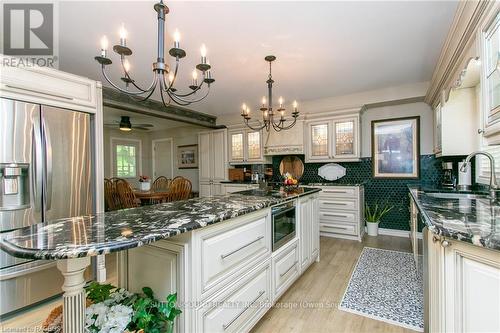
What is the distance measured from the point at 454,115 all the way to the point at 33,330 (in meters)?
4.55

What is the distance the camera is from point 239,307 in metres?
1.50

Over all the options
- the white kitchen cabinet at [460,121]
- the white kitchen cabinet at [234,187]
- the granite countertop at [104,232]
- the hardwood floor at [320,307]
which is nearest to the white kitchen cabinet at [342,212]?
the hardwood floor at [320,307]

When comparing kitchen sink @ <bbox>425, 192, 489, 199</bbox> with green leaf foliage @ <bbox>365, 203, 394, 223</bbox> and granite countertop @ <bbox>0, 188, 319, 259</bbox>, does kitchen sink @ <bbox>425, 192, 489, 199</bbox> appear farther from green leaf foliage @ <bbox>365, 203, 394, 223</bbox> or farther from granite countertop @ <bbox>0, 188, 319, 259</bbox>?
granite countertop @ <bbox>0, 188, 319, 259</bbox>

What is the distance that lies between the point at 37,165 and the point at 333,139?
402 centimetres

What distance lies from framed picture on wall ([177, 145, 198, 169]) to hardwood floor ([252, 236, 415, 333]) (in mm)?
4369

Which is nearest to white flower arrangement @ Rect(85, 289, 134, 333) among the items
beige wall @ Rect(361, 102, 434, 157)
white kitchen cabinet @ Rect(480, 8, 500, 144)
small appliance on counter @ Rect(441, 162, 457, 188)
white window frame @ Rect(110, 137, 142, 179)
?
white kitchen cabinet @ Rect(480, 8, 500, 144)

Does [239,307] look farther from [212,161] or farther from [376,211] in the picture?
[212,161]

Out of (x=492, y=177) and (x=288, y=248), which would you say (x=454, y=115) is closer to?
(x=492, y=177)

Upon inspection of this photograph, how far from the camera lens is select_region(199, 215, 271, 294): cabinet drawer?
4.14 ft

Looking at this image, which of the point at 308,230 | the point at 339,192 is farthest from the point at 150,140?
the point at 308,230

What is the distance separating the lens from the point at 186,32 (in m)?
2.16

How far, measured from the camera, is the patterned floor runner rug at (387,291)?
1856 millimetres

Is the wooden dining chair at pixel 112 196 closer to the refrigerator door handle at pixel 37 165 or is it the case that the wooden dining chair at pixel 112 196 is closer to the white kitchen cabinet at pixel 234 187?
the refrigerator door handle at pixel 37 165

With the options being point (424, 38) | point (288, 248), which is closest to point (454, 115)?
point (424, 38)
